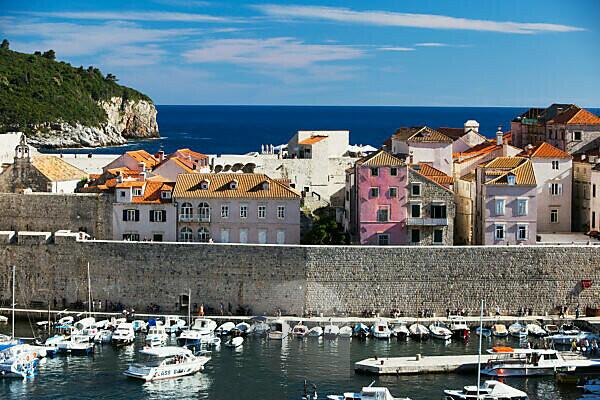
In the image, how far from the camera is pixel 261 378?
36.7m

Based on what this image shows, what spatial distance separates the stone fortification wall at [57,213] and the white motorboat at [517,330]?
15.0 m

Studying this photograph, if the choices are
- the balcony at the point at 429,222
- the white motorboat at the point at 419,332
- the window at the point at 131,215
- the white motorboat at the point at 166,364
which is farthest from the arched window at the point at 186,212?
the white motorboat at the point at 419,332

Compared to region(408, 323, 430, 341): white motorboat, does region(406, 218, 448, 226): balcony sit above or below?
above

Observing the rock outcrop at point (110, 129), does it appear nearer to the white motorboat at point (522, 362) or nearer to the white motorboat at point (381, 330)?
the white motorboat at point (381, 330)

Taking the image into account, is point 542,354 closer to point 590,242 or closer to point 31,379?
point 590,242

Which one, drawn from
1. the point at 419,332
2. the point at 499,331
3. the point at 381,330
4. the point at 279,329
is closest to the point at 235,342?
the point at 279,329

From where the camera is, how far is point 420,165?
49531 mm

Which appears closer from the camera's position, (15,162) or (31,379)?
(31,379)

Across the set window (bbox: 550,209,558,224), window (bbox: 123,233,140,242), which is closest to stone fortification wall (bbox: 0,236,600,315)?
window (bbox: 123,233,140,242)

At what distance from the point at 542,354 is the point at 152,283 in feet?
44.7

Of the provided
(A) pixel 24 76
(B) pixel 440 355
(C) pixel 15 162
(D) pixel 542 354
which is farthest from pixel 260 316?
(A) pixel 24 76

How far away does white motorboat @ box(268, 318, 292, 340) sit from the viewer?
136ft

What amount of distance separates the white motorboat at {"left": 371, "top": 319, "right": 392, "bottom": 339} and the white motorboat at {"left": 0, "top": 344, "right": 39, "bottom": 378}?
1083cm

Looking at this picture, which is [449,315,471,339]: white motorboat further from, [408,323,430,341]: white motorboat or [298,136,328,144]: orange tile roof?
[298,136,328,144]: orange tile roof
